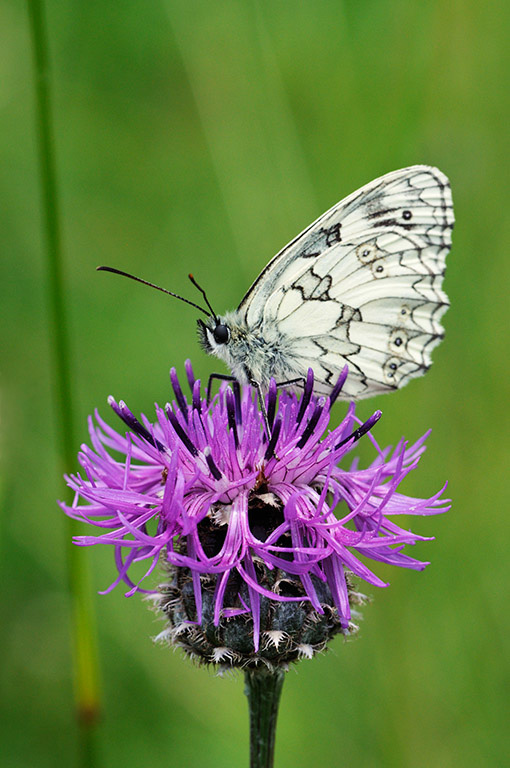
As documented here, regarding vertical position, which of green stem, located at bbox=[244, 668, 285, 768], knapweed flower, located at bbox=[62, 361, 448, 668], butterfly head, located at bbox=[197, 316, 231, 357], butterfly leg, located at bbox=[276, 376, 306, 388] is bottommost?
green stem, located at bbox=[244, 668, 285, 768]

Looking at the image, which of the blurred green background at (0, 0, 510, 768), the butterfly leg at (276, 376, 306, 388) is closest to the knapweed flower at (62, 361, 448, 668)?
the butterfly leg at (276, 376, 306, 388)

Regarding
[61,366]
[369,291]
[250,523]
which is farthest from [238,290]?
[250,523]

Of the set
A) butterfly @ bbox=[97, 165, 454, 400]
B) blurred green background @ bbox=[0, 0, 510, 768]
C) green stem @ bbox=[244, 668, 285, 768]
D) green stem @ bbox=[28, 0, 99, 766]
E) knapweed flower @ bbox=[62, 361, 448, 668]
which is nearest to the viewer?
knapweed flower @ bbox=[62, 361, 448, 668]

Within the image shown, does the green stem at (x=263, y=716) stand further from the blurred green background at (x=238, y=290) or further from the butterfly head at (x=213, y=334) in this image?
the butterfly head at (x=213, y=334)

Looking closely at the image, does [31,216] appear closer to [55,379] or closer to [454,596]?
[55,379]

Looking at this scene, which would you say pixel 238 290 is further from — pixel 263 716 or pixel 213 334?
pixel 263 716

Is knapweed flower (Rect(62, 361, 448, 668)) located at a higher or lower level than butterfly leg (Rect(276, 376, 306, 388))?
lower

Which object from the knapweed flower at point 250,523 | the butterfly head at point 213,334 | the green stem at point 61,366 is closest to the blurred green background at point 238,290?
the green stem at point 61,366

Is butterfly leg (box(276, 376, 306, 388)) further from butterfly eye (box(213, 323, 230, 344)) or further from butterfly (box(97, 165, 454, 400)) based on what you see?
butterfly eye (box(213, 323, 230, 344))
